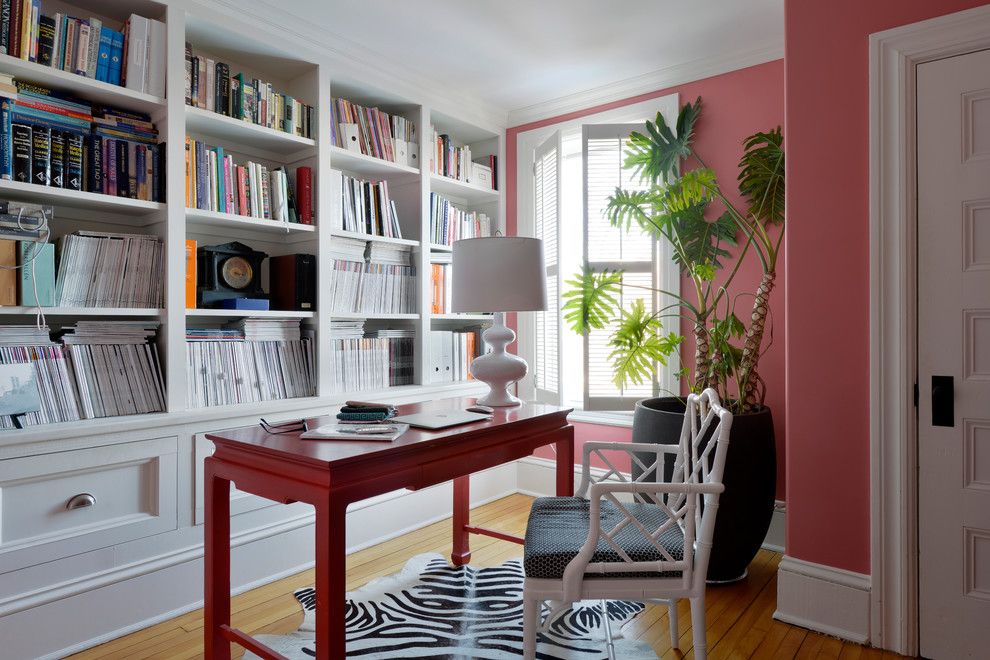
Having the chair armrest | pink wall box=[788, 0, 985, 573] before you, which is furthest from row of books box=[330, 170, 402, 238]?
A: pink wall box=[788, 0, 985, 573]

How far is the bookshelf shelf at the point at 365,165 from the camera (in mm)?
3102

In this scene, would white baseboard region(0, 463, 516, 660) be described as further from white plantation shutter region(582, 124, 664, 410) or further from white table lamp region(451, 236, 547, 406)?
white plantation shutter region(582, 124, 664, 410)

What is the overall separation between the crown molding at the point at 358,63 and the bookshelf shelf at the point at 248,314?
47.5 inches

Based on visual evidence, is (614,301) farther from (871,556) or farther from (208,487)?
(208,487)

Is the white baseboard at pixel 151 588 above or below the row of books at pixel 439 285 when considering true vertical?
below

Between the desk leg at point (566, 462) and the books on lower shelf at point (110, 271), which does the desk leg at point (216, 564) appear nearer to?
the books on lower shelf at point (110, 271)

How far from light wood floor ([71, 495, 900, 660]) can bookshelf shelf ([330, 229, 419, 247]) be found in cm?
157

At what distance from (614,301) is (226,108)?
199 cm

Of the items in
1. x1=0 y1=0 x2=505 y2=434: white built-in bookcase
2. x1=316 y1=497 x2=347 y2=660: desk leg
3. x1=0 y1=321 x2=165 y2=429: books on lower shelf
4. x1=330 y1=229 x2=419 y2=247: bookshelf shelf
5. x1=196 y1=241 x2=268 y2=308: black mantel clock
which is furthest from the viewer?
x1=330 y1=229 x2=419 y2=247: bookshelf shelf

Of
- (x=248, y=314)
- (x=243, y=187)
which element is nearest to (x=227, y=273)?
(x=248, y=314)

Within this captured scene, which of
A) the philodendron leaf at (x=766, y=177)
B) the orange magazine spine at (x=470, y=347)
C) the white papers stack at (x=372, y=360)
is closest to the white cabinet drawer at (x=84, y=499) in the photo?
the white papers stack at (x=372, y=360)

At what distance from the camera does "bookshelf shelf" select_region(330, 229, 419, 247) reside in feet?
10.1

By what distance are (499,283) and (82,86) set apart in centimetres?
168

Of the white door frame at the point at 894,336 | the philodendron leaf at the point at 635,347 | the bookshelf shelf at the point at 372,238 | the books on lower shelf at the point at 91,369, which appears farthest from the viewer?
the bookshelf shelf at the point at 372,238
